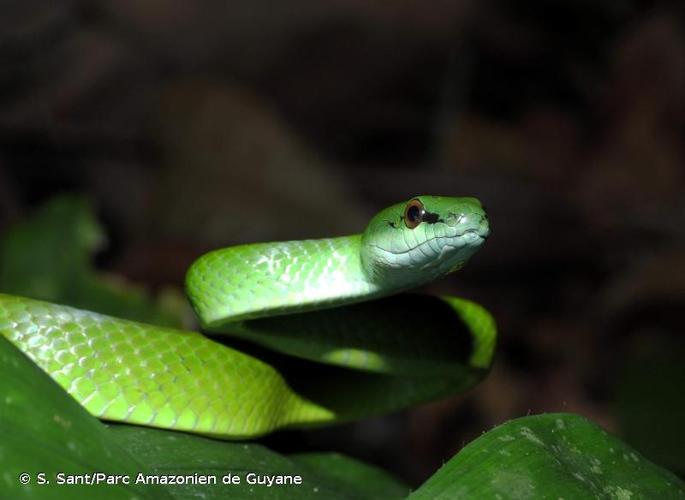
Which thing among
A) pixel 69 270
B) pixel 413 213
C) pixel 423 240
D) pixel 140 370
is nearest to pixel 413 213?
pixel 413 213

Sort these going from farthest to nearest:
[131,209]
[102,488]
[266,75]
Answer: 1. [266,75]
2. [131,209]
3. [102,488]

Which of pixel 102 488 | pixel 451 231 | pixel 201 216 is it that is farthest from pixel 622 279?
pixel 102 488

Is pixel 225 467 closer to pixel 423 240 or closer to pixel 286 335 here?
pixel 286 335

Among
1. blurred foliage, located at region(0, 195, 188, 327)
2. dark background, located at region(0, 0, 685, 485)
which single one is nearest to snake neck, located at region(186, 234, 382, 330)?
blurred foliage, located at region(0, 195, 188, 327)

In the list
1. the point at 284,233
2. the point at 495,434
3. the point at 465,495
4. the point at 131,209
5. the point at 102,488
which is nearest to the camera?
the point at 102,488

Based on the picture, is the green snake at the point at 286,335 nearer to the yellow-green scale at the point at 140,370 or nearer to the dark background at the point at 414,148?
the yellow-green scale at the point at 140,370

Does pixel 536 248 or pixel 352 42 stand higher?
pixel 352 42

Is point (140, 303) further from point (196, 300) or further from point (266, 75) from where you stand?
point (266, 75)
